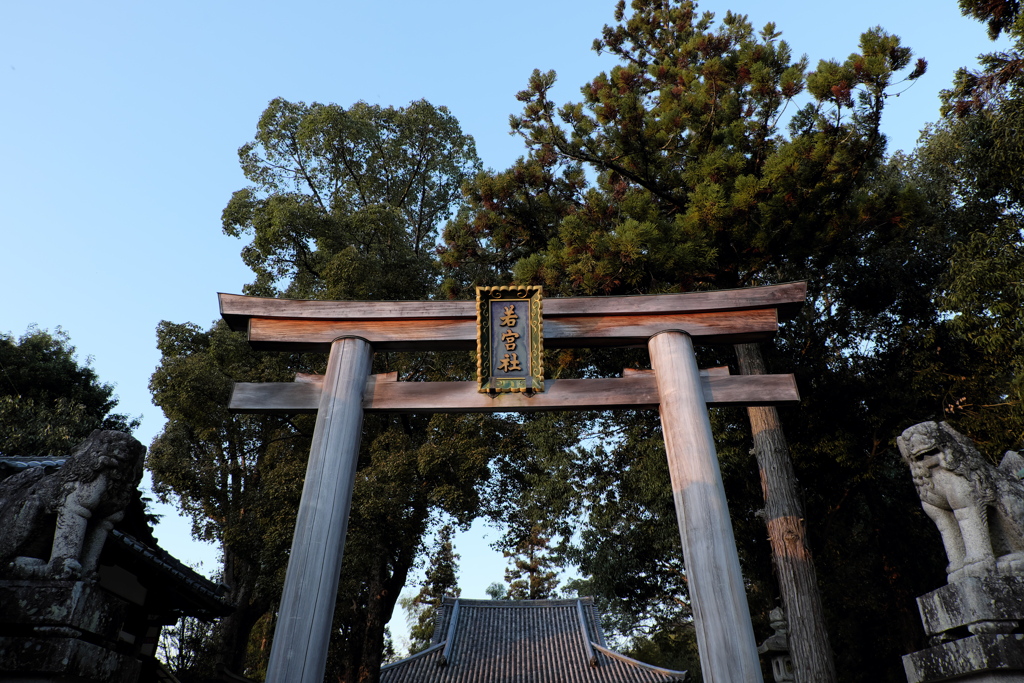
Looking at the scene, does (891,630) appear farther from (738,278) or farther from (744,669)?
(744,669)

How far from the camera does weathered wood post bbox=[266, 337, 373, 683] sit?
14.4 feet

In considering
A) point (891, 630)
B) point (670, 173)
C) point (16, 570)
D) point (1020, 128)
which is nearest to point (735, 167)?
point (670, 173)

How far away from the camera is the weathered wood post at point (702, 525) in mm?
4379

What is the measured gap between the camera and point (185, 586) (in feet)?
27.6

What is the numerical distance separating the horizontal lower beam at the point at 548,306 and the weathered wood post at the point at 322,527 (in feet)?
0.99

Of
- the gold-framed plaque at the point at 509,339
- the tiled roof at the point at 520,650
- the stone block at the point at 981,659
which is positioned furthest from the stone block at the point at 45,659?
the tiled roof at the point at 520,650

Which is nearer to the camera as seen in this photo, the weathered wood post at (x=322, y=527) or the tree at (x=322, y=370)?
the weathered wood post at (x=322, y=527)

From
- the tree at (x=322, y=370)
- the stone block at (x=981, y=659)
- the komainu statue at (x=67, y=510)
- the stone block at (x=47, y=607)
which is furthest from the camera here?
the tree at (x=322, y=370)

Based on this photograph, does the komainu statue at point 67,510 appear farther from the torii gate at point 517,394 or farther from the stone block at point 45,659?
the torii gate at point 517,394

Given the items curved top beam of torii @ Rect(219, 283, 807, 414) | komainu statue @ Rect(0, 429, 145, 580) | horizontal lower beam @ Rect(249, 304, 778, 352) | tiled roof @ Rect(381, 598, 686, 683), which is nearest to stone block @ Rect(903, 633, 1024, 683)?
curved top beam of torii @ Rect(219, 283, 807, 414)

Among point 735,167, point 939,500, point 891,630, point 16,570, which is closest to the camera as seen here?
point 16,570

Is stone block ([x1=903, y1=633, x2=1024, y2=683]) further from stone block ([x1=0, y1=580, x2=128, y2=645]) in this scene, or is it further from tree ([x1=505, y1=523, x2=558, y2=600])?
tree ([x1=505, y1=523, x2=558, y2=600])

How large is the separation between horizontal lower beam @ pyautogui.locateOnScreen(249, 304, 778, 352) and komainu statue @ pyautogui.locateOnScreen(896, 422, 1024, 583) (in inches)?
73.8

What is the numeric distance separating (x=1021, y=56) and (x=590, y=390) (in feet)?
26.7
